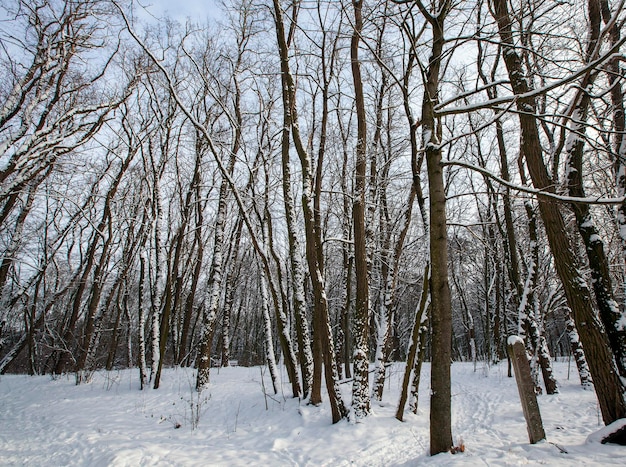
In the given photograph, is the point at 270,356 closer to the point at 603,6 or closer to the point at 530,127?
the point at 530,127

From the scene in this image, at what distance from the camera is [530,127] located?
5.53 meters

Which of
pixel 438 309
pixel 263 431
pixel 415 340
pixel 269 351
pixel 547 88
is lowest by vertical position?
pixel 263 431

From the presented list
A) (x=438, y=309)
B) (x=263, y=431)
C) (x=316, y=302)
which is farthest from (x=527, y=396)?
(x=263, y=431)

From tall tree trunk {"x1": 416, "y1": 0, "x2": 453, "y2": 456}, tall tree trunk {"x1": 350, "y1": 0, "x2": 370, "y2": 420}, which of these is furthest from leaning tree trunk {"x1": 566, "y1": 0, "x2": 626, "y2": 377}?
tall tree trunk {"x1": 350, "y1": 0, "x2": 370, "y2": 420}

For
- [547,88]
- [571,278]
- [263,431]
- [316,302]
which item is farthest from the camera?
[316,302]

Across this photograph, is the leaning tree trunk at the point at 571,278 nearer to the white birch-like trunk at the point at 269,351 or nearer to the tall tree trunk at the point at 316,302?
the tall tree trunk at the point at 316,302

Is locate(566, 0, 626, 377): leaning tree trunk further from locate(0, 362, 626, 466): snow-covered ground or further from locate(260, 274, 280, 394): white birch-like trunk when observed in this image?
locate(260, 274, 280, 394): white birch-like trunk

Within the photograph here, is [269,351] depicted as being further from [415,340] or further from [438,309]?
[438,309]

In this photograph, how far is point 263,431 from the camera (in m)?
6.36

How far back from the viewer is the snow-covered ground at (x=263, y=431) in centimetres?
435

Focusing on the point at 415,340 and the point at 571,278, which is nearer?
the point at 571,278

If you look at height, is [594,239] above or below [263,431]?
above

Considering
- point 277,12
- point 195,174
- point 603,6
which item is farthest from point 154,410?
point 603,6

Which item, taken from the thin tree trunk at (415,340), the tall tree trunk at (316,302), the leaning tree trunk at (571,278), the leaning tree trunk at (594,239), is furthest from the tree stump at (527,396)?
the tall tree trunk at (316,302)
